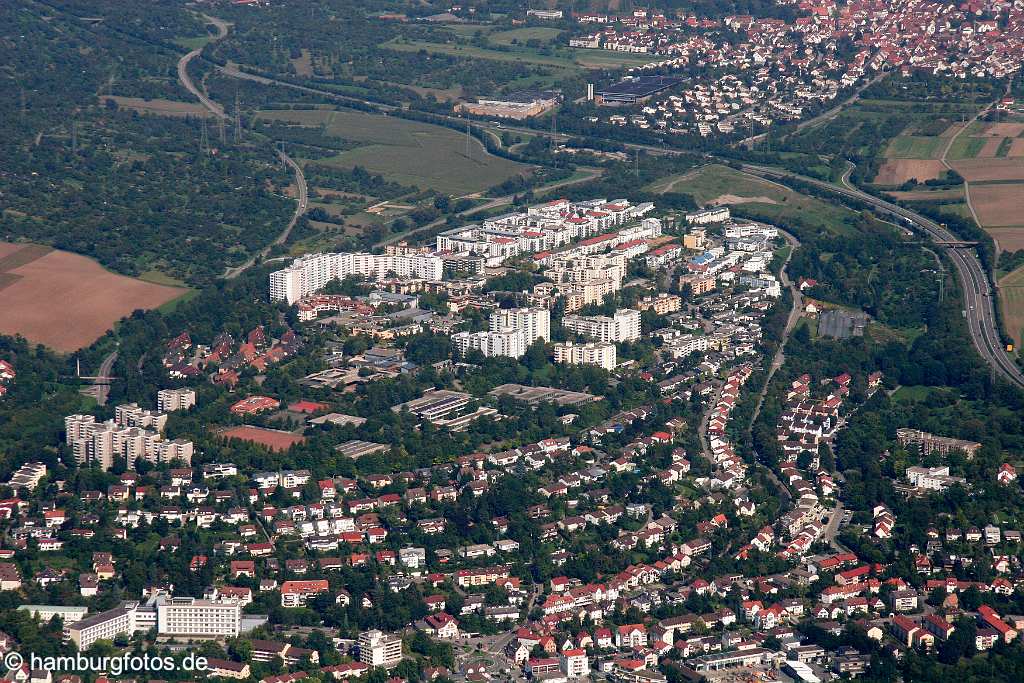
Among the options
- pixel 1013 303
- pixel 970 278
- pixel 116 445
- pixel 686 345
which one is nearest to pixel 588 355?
pixel 686 345

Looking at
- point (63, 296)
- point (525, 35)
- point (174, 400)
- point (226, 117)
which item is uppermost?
point (174, 400)

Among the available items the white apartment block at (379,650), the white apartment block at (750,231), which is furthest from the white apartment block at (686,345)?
the white apartment block at (379,650)

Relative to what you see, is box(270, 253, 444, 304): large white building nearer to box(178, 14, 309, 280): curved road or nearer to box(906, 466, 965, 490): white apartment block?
box(178, 14, 309, 280): curved road

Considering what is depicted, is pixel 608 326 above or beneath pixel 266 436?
→ above

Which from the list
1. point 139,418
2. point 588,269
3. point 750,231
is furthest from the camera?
point 750,231

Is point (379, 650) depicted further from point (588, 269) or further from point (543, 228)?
point (543, 228)

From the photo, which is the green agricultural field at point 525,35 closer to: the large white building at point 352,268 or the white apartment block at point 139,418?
the large white building at point 352,268

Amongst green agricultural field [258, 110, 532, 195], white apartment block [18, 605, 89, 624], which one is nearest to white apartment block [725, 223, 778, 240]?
green agricultural field [258, 110, 532, 195]
